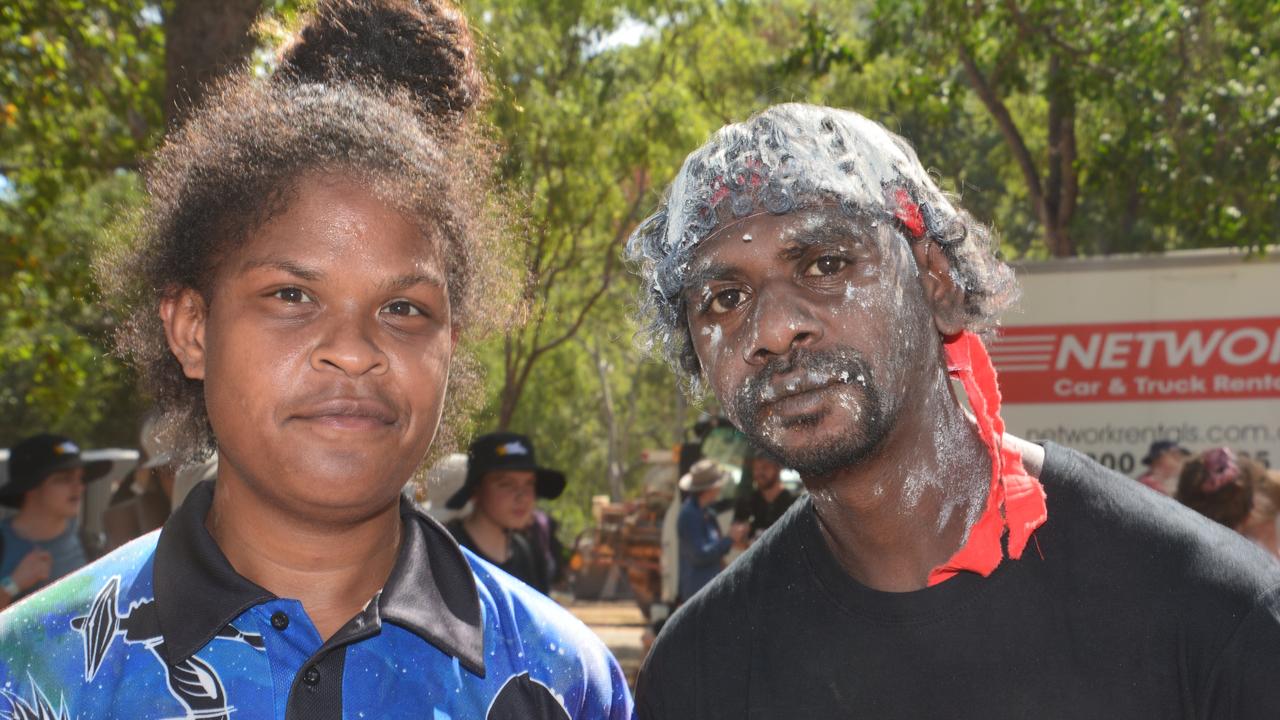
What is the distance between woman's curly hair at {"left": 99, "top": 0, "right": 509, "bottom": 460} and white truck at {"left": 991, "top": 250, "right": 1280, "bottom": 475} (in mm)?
6781

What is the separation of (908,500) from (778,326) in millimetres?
418

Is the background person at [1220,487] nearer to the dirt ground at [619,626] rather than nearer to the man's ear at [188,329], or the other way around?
the man's ear at [188,329]

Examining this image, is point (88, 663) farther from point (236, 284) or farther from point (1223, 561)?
point (1223, 561)

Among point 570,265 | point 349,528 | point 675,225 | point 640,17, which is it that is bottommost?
point 570,265

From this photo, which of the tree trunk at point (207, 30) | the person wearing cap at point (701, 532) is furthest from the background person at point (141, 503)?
the person wearing cap at point (701, 532)

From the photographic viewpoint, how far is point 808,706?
241 centimetres

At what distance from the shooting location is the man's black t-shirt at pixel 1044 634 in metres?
2.20

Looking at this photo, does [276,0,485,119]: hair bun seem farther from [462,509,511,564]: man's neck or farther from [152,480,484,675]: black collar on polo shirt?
[462,509,511,564]: man's neck

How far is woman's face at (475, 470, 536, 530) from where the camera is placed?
22.6 ft

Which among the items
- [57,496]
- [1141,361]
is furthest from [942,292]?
[1141,361]

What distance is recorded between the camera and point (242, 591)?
2.28 m

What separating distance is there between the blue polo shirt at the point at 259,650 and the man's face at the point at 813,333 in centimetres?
56

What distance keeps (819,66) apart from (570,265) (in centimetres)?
647

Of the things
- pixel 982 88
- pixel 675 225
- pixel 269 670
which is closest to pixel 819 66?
pixel 982 88
